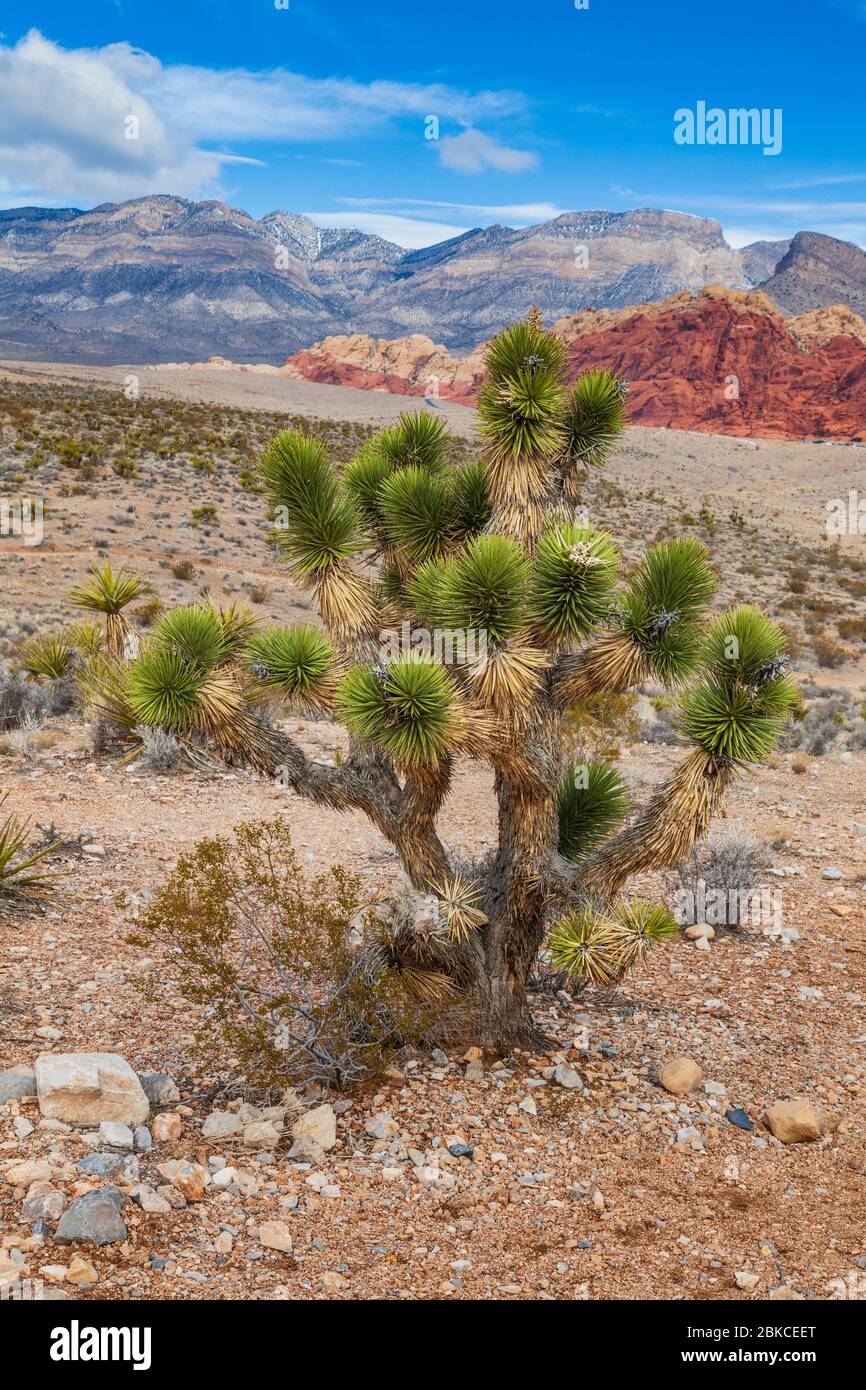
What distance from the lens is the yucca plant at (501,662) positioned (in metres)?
4.26

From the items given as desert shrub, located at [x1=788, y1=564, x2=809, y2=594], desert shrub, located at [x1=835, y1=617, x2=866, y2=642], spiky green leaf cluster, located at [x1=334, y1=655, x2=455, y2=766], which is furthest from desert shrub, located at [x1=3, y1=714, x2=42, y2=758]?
desert shrub, located at [x1=788, y1=564, x2=809, y2=594]

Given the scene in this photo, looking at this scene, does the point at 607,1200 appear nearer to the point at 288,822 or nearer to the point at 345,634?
the point at 345,634

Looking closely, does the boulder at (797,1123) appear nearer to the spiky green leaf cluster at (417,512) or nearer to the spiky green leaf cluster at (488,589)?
the spiky green leaf cluster at (488,589)

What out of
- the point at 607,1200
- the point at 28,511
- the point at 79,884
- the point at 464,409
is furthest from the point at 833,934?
the point at 464,409

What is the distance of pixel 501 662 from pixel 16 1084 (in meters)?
2.76

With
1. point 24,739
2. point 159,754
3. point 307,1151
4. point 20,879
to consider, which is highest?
point 24,739

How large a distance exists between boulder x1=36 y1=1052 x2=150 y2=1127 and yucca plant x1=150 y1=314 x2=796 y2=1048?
1.52m

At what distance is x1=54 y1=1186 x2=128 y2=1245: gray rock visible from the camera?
3287 mm

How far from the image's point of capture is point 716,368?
107812mm

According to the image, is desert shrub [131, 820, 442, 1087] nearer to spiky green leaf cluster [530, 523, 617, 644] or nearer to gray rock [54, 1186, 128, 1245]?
gray rock [54, 1186, 128, 1245]

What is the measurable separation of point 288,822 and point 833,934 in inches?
186

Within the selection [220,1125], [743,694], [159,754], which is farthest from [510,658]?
[159,754]

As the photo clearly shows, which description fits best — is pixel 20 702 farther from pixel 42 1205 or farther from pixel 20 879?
pixel 42 1205

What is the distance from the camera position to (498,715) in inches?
176
